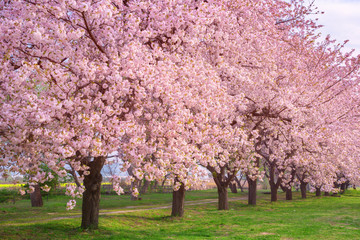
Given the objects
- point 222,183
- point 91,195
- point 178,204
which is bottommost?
point 178,204

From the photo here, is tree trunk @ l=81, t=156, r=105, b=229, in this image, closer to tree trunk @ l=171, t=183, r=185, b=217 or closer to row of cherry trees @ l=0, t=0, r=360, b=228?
row of cherry trees @ l=0, t=0, r=360, b=228

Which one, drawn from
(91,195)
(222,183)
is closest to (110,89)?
(91,195)

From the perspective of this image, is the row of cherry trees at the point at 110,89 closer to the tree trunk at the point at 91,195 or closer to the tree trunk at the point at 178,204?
the tree trunk at the point at 91,195

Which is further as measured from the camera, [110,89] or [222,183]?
[222,183]

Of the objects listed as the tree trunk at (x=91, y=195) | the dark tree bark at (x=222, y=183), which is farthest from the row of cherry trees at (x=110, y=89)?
the dark tree bark at (x=222, y=183)

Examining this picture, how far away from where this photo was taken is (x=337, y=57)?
2806cm

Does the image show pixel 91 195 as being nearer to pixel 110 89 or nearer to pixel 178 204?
pixel 110 89

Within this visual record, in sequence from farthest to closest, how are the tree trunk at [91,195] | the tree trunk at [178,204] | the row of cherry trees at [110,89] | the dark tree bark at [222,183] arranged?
the dark tree bark at [222,183]
the tree trunk at [178,204]
the tree trunk at [91,195]
the row of cherry trees at [110,89]

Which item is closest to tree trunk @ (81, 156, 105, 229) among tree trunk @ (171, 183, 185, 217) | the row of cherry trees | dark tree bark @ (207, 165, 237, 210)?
the row of cherry trees

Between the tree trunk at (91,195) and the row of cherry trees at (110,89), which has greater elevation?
the row of cherry trees at (110,89)

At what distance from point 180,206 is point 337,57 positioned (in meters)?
18.4

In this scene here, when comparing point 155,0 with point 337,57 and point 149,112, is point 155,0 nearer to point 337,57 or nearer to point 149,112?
point 149,112

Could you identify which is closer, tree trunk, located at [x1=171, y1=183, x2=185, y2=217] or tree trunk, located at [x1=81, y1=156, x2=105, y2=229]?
tree trunk, located at [x1=81, y1=156, x2=105, y2=229]

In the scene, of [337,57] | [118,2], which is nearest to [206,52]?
[118,2]
